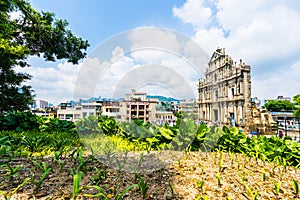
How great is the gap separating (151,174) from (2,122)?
528 centimetres

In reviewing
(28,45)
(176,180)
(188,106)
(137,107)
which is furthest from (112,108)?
(28,45)

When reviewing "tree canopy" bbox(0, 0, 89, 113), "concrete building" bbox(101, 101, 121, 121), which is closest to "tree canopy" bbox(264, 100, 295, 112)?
"tree canopy" bbox(0, 0, 89, 113)

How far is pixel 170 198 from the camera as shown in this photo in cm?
119

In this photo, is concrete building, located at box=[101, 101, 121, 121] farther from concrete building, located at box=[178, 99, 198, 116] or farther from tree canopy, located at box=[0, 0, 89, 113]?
tree canopy, located at box=[0, 0, 89, 113]

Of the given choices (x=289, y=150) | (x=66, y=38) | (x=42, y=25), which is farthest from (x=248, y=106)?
(x=42, y=25)

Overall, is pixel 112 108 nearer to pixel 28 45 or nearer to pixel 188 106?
pixel 188 106

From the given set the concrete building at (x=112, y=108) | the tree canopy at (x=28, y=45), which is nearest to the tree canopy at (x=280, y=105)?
the tree canopy at (x=28, y=45)

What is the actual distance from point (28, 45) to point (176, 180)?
8.70 metres

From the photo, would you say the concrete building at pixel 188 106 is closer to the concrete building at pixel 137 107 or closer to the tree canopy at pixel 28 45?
the concrete building at pixel 137 107

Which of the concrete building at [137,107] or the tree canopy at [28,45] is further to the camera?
the tree canopy at [28,45]

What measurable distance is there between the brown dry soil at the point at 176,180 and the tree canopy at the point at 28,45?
5926 millimetres

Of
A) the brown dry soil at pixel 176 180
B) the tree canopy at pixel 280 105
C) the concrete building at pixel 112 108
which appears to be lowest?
the brown dry soil at pixel 176 180

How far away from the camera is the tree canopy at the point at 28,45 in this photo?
6219mm

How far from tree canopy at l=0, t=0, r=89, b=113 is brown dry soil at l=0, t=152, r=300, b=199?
233 inches
